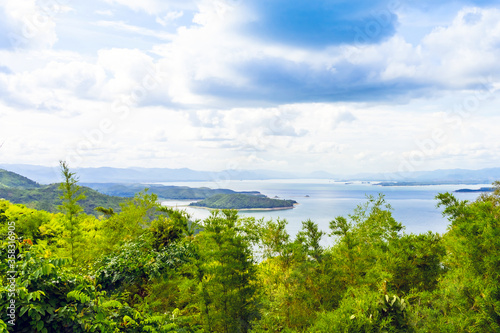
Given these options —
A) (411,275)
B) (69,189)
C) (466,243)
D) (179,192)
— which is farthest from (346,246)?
(179,192)

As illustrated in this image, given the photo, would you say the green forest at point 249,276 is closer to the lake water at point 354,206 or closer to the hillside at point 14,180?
the lake water at point 354,206

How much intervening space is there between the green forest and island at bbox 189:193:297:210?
195 ft

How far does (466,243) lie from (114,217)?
936 cm

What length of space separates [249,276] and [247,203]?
242 ft

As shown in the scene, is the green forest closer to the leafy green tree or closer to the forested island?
the leafy green tree

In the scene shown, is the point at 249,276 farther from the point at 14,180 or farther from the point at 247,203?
the point at 14,180

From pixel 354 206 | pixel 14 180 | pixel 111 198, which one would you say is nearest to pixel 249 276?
pixel 354 206

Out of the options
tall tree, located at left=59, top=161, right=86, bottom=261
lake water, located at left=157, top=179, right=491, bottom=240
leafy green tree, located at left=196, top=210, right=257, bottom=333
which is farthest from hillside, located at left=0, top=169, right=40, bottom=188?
leafy green tree, located at left=196, top=210, right=257, bottom=333

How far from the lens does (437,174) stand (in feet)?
584

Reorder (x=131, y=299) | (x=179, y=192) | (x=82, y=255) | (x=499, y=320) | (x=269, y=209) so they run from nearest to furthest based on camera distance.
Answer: (x=499, y=320) < (x=131, y=299) < (x=82, y=255) < (x=269, y=209) < (x=179, y=192)

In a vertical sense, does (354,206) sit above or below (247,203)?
above

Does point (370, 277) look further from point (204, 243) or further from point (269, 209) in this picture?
point (269, 209)

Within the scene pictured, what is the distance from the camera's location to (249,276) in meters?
7.16

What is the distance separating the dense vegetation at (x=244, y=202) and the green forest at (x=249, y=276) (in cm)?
6315
